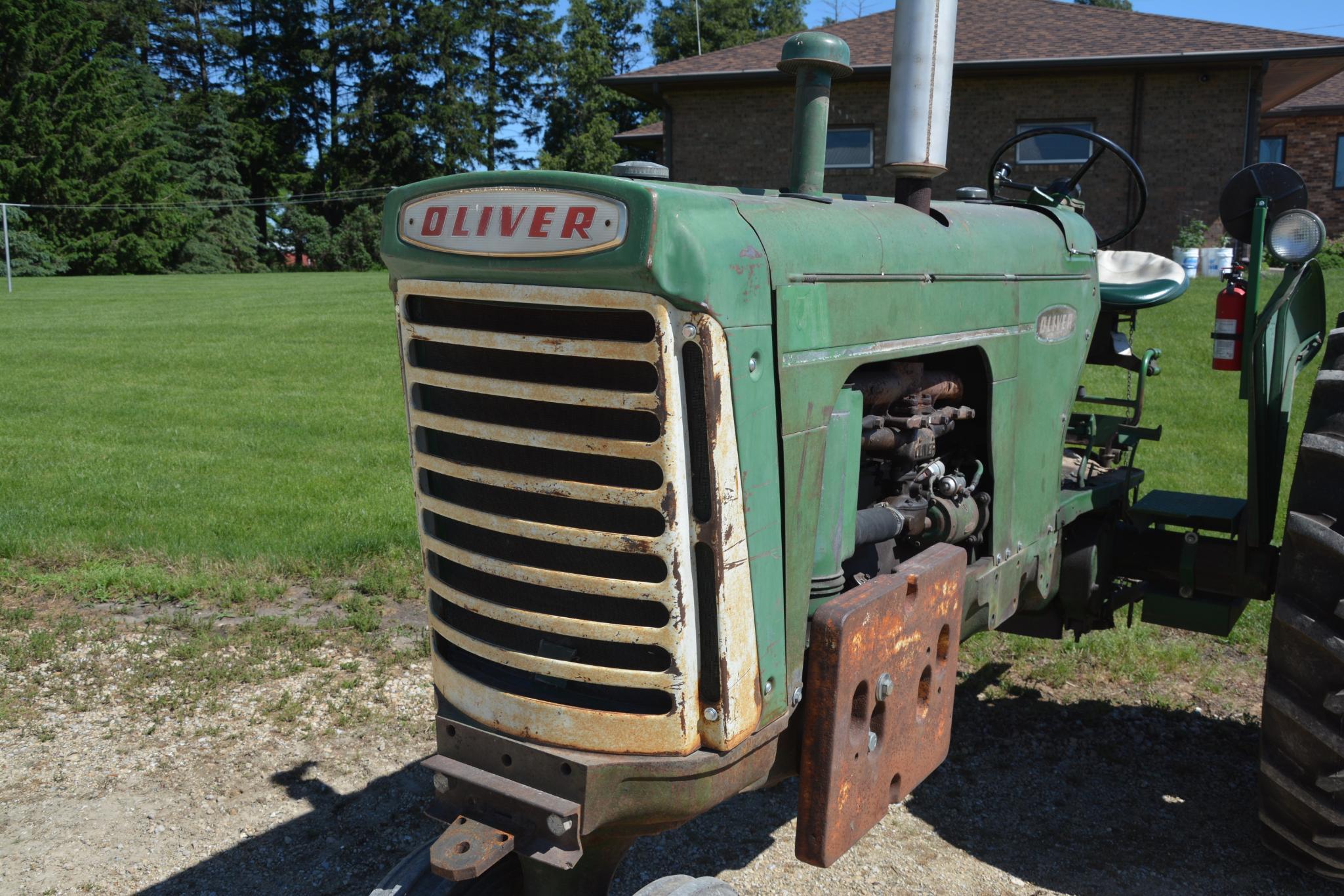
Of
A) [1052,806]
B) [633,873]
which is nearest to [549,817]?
[633,873]

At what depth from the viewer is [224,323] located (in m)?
19.7

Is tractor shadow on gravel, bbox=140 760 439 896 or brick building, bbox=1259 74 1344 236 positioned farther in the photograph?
brick building, bbox=1259 74 1344 236

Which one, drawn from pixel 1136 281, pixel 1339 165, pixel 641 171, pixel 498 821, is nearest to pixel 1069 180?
pixel 1136 281

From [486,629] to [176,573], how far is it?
422 cm

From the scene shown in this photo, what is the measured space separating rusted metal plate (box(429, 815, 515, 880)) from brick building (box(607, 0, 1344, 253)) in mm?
18100

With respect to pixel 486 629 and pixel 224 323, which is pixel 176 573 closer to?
pixel 486 629

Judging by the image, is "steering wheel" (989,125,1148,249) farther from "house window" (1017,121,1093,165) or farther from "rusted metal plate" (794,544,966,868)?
"house window" (1017,121,1093,165)

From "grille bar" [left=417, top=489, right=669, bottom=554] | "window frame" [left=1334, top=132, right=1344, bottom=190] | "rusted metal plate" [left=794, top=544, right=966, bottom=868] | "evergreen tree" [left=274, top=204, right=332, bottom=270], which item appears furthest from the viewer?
"evergreen tree" [left=274, top=204, right=332, bottom=270]

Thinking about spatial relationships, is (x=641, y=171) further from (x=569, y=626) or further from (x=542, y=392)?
(x=569, y=626)

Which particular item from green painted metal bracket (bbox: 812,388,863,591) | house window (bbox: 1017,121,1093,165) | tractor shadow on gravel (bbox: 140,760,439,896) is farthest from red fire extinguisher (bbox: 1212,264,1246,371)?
house window (bbox: 1017,121,1093,165)

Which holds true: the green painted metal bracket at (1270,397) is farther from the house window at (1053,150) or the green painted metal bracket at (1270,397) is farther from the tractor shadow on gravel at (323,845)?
the house window at (1053,150)

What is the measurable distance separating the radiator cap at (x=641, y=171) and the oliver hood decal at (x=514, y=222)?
17.3 inches

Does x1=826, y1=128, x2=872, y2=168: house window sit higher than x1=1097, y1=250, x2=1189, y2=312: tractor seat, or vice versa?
x1=826, y1=128, x2=872, y2=168: house window

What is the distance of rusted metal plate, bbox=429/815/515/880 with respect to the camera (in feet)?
6.90
